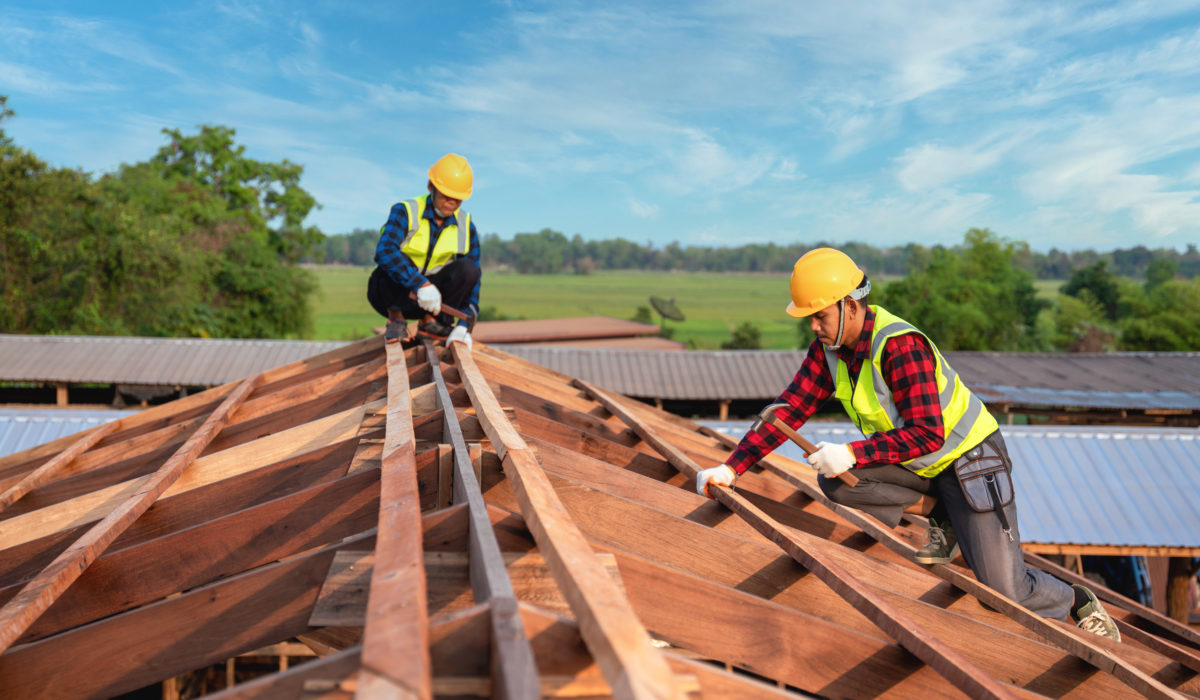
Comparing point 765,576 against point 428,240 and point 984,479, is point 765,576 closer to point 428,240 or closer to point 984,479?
point 984,479

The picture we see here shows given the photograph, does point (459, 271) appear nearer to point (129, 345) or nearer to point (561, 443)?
point (561, 443)

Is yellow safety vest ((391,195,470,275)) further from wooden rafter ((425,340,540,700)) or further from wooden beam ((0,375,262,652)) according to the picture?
wooden rafter ((425,340,540,700))

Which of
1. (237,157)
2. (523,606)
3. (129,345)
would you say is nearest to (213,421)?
(523,606)

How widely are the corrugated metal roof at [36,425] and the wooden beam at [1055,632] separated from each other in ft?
34.5

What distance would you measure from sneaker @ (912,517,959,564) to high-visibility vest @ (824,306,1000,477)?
0.34 meters

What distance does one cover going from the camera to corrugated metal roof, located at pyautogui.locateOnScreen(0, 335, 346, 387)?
2119 centimetres

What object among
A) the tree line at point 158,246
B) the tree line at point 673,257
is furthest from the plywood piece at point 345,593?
the tree line at point 673,257

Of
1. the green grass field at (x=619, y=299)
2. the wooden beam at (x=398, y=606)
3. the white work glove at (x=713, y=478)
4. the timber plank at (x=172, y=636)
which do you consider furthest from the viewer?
the green grass field at (x=619, y=299)

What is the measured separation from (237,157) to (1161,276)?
8242 centimetres

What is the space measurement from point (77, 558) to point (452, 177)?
365 cm

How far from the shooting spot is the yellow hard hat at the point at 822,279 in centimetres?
356

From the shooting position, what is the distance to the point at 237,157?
50156mm

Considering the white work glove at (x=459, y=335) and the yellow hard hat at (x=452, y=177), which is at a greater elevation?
the yellow hard hat at (x=452, y=177)

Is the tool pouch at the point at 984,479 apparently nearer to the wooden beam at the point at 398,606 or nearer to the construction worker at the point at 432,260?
the wooden beam at the point at 398,606
